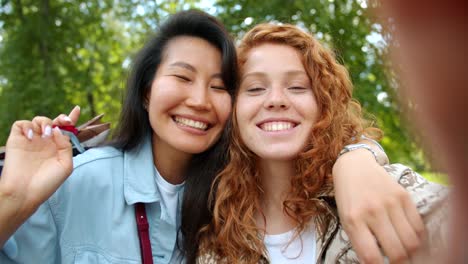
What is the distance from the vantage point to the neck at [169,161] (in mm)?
2750

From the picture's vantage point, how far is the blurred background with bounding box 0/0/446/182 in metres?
4.89

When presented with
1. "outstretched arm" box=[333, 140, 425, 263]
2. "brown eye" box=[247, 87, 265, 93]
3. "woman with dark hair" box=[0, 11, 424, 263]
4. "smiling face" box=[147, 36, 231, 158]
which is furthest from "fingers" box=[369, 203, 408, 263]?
"smiling face" box=[147, 36, 231, 158]

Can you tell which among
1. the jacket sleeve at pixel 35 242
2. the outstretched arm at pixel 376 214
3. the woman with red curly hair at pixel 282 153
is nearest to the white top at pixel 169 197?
the woman with red curly hair at pixel 282 153

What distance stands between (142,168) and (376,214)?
1.61 metres

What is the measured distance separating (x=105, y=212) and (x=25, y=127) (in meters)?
0.63

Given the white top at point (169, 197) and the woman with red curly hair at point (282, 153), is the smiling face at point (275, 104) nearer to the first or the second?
the woman with red curly hair at point (282, 153)

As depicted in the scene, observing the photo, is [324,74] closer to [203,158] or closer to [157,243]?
[203,158]

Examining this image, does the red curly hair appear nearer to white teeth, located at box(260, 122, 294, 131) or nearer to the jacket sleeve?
white teeth, located at box(260, 122, 294, 131)

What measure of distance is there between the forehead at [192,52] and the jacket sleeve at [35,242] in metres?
1.10

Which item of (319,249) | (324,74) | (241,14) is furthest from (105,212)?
(241,14)

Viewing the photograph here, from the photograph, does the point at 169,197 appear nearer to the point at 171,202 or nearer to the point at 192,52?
the point at 171,202

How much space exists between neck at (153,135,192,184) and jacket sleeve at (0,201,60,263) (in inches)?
29.3

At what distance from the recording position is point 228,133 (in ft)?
9.00

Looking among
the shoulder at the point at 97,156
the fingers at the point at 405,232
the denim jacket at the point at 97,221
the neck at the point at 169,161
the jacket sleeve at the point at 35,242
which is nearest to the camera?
the fingers at the point at 405,232
